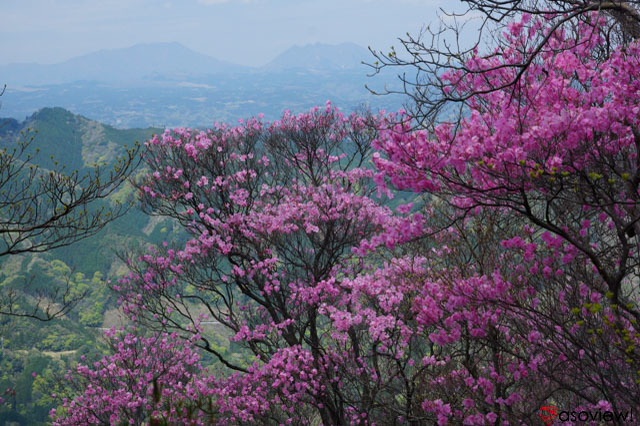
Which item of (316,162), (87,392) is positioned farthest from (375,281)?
(87,392)

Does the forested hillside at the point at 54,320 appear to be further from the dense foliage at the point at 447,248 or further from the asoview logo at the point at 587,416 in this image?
the asoview logo at the point at 587,416

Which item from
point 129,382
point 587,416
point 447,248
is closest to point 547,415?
point 587,416

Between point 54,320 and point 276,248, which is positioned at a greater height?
point 276,248

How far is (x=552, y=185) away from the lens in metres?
4.91

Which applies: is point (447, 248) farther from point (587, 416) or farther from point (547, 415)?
point (587, 416)

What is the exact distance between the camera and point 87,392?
19547 millimetres

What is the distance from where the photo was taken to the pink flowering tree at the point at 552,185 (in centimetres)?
501

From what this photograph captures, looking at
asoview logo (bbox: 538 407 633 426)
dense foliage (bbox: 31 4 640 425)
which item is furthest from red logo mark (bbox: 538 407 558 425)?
dense foliage (bbox: 31 4 640 425)

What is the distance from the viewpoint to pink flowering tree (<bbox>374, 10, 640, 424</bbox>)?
5.01 meters

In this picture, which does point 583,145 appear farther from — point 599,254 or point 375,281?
point 375,281

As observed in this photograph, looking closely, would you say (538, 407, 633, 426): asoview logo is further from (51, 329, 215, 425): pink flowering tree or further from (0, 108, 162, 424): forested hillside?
(0, 108, 162, 424): forested hillside

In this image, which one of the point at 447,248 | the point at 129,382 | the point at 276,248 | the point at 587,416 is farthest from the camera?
the point at 129,382

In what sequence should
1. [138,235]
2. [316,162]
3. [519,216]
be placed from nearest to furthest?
[519,216], [316,162], [138,235]

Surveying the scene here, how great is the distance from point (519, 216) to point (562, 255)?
0.95 metres
